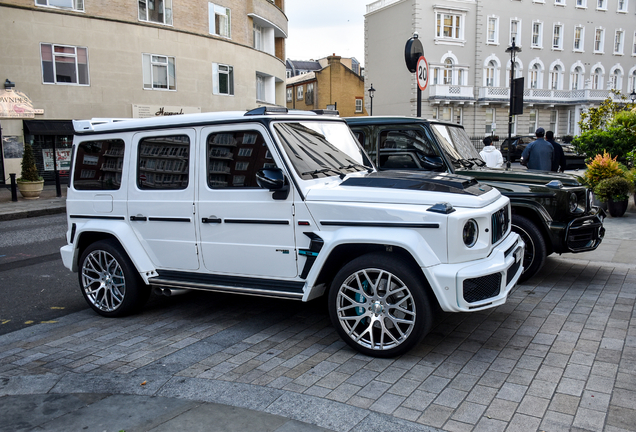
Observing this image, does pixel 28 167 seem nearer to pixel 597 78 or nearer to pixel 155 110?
pixel 155 110

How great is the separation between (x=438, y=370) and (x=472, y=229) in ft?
3.61

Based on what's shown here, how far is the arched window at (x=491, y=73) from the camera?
48.7 metres

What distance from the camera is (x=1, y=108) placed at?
21.6 meters

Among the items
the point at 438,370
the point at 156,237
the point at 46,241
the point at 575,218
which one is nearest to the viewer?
the point at 438,370

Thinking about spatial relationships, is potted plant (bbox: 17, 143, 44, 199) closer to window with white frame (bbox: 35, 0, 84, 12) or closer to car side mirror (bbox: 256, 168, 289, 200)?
window with white frame (bbox: 35, 0, 84, 12)

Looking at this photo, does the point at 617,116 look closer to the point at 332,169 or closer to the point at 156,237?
the point at 332,169

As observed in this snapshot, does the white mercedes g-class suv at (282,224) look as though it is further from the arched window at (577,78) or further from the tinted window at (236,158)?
the arched window at (577,78)

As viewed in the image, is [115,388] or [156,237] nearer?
[115,388]

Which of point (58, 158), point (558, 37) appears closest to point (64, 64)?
point (58, 158)

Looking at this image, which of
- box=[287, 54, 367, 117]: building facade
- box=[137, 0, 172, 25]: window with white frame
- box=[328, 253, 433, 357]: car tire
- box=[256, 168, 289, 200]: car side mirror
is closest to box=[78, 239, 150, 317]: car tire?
box=[256, 168, 289, 200]: car side mirror

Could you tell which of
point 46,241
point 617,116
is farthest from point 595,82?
point 46,241

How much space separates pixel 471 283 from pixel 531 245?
2.87 m

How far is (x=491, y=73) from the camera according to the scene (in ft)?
161

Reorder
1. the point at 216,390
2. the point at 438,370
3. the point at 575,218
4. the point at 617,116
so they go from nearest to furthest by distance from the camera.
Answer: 1. the point at 216,390
2. the point at 438,370
3. the point at 575,218
4. the point at 617,116
